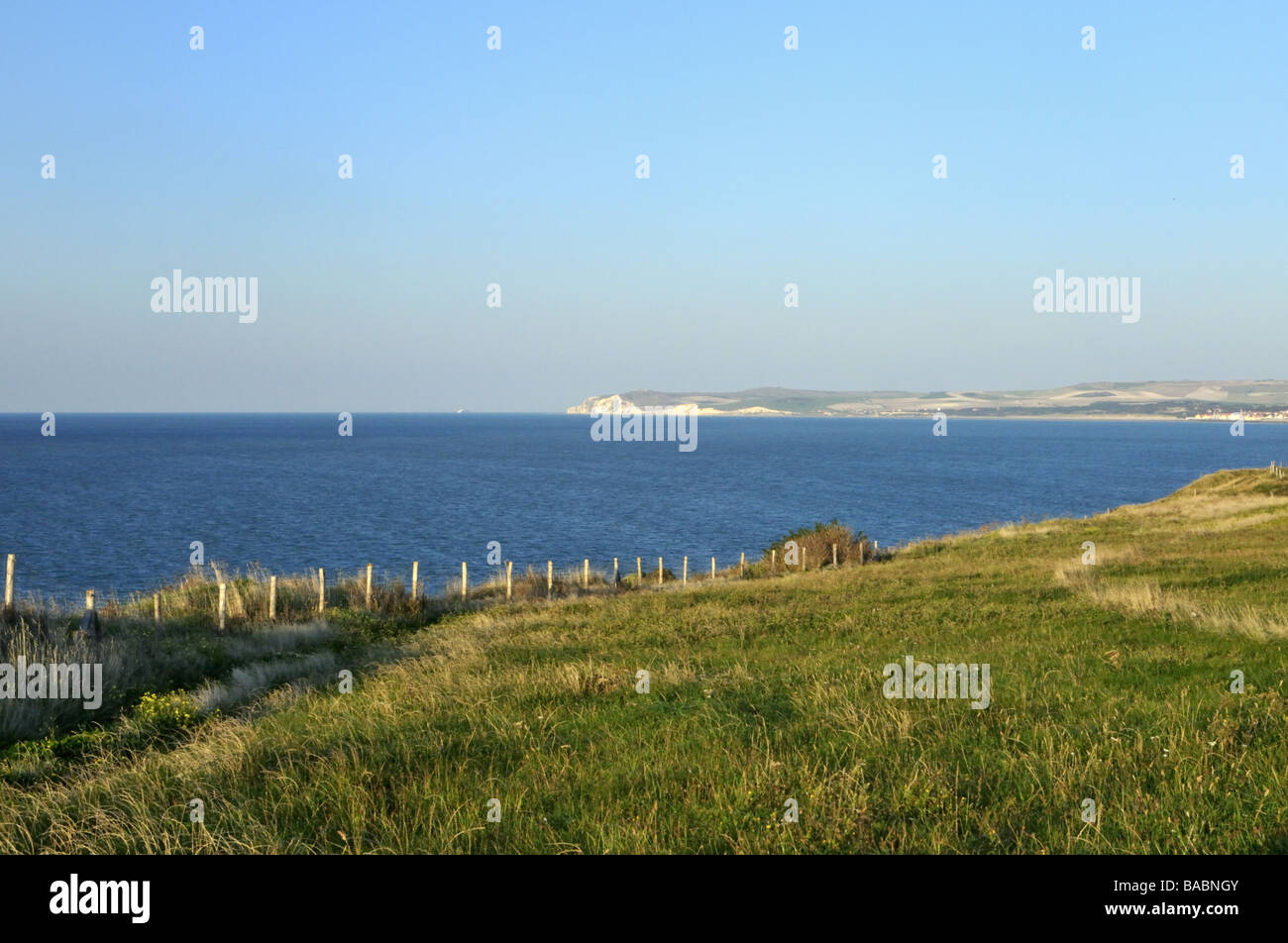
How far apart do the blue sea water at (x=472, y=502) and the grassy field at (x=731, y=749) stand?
100 ft

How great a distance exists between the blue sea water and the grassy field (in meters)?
30.6

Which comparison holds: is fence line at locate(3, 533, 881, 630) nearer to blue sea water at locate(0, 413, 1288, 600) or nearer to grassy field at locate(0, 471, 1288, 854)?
grassy field at locate(0, 471, 1288, 854)

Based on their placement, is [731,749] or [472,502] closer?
[731,749]

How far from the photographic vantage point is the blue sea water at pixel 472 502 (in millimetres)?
56025

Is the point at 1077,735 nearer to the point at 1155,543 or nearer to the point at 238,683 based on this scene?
the point at 238,683

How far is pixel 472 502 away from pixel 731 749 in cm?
8209

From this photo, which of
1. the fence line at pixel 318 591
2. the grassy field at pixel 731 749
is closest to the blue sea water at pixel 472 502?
the fence line at pixel 318 591

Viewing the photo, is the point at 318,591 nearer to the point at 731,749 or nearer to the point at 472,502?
the point at 731,749

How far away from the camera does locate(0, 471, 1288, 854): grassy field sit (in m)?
6.18

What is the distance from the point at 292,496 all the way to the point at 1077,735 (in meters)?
90.4

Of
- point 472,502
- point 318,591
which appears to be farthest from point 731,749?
point 472,502

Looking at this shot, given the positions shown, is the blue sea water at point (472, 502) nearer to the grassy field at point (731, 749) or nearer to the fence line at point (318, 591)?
the fence line at point (318, 591)

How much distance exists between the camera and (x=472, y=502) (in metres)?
88.2
